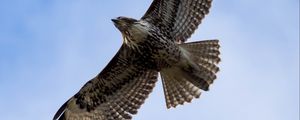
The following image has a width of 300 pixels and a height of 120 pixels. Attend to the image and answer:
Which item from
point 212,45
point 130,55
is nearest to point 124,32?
point 130,55

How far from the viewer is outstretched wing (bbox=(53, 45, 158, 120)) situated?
16.6m

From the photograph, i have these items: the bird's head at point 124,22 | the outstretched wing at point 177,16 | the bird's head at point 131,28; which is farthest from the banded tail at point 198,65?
the bird's head at point 124,22

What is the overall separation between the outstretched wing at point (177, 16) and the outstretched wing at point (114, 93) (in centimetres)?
81

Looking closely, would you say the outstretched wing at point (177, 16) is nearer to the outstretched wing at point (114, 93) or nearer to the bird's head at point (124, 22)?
the bird's head at point (124, 22)

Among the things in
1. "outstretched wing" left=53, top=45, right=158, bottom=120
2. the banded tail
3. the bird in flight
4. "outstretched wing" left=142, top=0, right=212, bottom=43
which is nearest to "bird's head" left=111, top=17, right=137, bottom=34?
the bird in flight

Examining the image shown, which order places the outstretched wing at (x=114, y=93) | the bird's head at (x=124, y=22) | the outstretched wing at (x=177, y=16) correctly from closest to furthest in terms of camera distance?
the bird's head at (x=124, y=22) → the outstretched wing at (x=177, y=16) → the outstretched wing at (x=114, y=93)

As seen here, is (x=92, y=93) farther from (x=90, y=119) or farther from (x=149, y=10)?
(x=149, y=10)

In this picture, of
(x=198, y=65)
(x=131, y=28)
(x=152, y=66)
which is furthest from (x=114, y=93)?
(x=198, y=65)

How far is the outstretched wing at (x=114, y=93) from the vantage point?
16.6 metres

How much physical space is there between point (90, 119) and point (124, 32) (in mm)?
2014

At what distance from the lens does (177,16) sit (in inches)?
647

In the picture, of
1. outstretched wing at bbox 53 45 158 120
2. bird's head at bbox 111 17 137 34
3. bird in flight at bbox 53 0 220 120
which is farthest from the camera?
outstretched wing at bbox 53 45 158 120

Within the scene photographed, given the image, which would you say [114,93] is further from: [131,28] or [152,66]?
[131,28]

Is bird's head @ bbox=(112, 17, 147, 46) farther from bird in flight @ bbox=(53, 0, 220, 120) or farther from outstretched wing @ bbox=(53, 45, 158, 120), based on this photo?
outstretched wing @ bbox=(53, 45, 158, 120)
